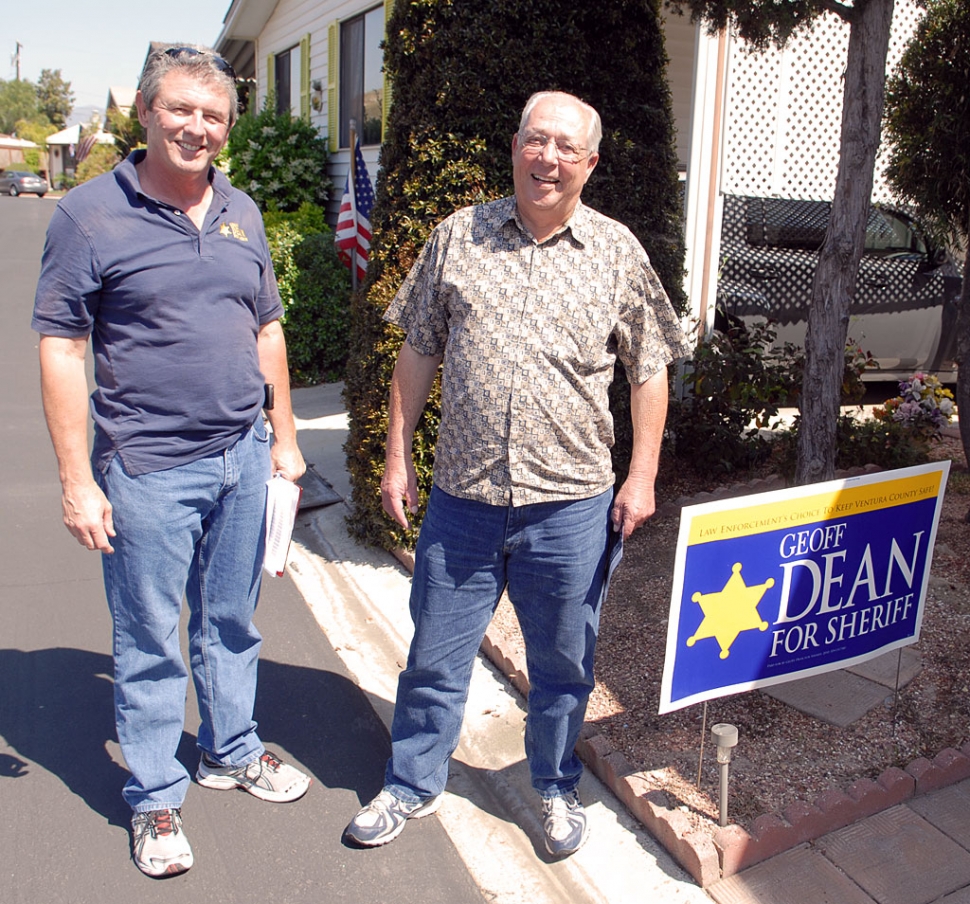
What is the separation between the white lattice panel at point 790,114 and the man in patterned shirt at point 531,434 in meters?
4.71

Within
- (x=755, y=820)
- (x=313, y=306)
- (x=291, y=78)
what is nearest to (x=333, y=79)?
(x=291, y=78)

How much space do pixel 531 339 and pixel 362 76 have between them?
30.3 feet

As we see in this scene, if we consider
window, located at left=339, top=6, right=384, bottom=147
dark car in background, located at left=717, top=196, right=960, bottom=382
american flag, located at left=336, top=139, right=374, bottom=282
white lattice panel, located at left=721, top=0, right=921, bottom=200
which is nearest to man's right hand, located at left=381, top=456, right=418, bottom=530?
dark car in background, located at left=717, top=196, right=960, bottom=382

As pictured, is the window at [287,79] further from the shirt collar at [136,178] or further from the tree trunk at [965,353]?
the shirt collar at [136,178]

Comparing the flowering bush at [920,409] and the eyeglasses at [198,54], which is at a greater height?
the eyeglasses at [198,54]

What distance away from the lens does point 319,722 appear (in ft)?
11.0

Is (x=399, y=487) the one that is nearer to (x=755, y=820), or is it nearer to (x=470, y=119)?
(x=755, y=820)

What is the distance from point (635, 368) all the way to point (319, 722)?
1.78 m

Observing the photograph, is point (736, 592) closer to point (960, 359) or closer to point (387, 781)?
point (387, 781)

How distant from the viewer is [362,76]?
34.6ft

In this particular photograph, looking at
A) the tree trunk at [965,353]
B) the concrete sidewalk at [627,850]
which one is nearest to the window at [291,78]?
the tree trunk at [965,353]

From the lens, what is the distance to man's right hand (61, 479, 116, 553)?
90.9 inches

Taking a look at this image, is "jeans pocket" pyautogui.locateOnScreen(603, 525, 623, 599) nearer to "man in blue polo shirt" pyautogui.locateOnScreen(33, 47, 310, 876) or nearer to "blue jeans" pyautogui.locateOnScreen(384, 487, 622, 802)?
"blue jeans" pyautogui.locateOnScreen(384, 487, 622, 802)

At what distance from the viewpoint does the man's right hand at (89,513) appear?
231cm
